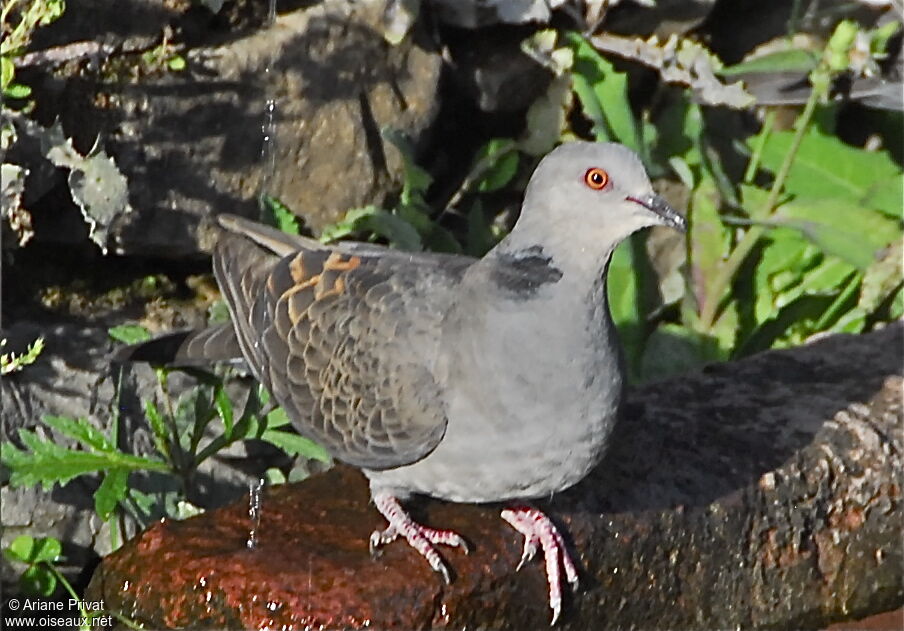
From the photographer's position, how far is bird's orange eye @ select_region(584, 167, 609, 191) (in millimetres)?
3010

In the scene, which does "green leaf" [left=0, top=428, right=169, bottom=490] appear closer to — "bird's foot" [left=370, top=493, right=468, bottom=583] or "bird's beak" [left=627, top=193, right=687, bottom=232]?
"bird's foot" [left=370, top=493, right=468, bottom=583]

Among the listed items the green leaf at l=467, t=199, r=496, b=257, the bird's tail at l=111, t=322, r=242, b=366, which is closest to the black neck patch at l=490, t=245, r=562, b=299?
the bird's tail at l=111, t=322, r=242, b=366

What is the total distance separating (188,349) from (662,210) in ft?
5.14

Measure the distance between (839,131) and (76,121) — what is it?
339 centimetres

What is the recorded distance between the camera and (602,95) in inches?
197

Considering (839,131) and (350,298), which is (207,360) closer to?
(350,298)

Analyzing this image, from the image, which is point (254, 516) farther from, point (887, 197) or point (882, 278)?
point (887, 197)

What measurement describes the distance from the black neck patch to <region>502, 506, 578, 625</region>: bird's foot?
1.87ft

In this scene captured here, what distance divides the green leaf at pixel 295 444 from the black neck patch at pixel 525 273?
1081mm

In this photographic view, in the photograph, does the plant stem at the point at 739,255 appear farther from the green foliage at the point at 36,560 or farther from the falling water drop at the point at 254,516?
the green foliage at the point at 36,560

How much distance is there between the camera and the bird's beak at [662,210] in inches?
117

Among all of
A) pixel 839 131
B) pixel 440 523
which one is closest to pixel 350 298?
pixel 440 523

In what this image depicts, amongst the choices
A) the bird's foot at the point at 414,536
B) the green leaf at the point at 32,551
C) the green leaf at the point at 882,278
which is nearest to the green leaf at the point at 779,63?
the green leaf at the point at 882,278

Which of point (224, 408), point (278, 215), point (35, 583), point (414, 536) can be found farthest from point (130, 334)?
point (414, 536)
